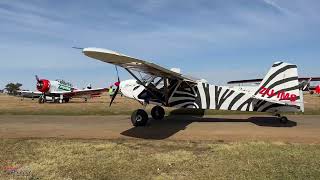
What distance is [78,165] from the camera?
838 cm

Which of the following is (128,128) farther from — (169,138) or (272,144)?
(272,144)

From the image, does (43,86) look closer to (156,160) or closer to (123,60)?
(123,60)

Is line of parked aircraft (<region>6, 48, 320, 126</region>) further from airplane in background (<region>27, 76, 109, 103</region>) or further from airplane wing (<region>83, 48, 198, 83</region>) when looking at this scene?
airplane in background (<region>27, 76, 109, 103</region>)

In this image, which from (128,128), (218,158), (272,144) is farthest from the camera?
(128,128)

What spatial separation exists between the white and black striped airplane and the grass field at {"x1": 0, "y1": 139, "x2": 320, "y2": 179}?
16.0 ft

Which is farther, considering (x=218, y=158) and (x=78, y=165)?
(x=218, y=158)

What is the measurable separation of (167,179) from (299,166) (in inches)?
122

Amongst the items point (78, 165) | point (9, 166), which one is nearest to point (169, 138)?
point (78, 165)

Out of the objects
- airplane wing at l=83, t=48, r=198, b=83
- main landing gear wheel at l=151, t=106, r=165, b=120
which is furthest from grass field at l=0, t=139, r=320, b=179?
main landing gear wheel at l=151, t=106, r=165, b=120

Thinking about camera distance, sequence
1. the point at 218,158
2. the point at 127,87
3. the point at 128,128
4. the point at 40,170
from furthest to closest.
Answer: the point at 127,87 → the point at 128,128 → the point at 218,158 → the point at 40,170

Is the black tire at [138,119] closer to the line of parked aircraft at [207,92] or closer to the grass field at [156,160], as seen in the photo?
the line of parked aircraft at [207,92]

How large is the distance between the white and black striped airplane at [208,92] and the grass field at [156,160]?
16.0 feet

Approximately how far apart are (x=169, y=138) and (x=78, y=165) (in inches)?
188

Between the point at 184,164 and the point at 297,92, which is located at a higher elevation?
the point at 297,92
